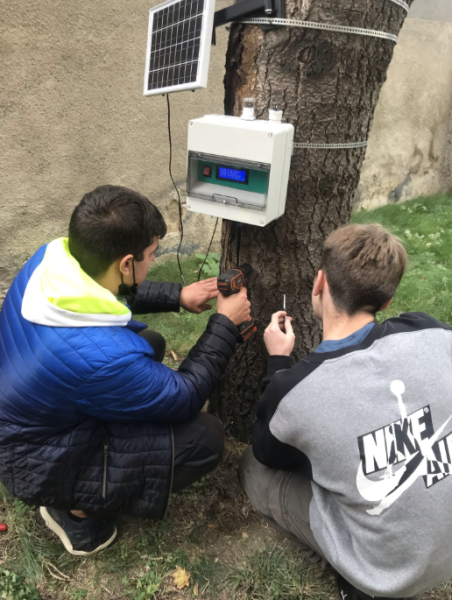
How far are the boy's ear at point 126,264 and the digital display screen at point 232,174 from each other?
0.45 m

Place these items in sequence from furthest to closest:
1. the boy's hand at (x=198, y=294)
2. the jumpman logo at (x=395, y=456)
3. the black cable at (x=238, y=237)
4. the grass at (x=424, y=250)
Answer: the grass at (x=424, y=250) → the boy's hand at (x=198, y=294) → the black cable at (x=238, y=237) → the jumpman logo at (x=395, y=456)

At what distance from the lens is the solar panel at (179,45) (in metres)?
1.60

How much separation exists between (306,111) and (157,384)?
1.11 m

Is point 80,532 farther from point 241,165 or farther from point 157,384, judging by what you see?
point 241,165

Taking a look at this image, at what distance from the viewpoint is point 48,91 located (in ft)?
10.8

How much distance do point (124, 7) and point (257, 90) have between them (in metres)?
2.30

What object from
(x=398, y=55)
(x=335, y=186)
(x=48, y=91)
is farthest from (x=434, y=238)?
(x=48, y=91)

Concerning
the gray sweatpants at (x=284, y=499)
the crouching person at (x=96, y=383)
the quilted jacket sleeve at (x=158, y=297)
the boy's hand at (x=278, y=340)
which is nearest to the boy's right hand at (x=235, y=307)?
the crouching person at (x=96, y=383)

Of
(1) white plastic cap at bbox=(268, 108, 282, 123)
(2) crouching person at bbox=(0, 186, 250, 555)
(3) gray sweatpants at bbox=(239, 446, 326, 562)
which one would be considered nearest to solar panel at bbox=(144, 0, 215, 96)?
(1) white plastic cap at bbox=(268, 108, 282, 123)

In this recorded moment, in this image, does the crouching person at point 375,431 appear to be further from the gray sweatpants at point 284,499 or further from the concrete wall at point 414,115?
the concrete wall at point 414,115

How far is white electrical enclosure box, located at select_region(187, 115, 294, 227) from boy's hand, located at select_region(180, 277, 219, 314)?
0.40 m

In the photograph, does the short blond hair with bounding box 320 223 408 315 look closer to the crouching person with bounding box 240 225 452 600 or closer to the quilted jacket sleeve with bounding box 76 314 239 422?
the crouching person with bounding box 240 225 452 600

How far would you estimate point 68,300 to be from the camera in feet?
4.87

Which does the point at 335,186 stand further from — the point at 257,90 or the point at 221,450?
the point at 221,450
